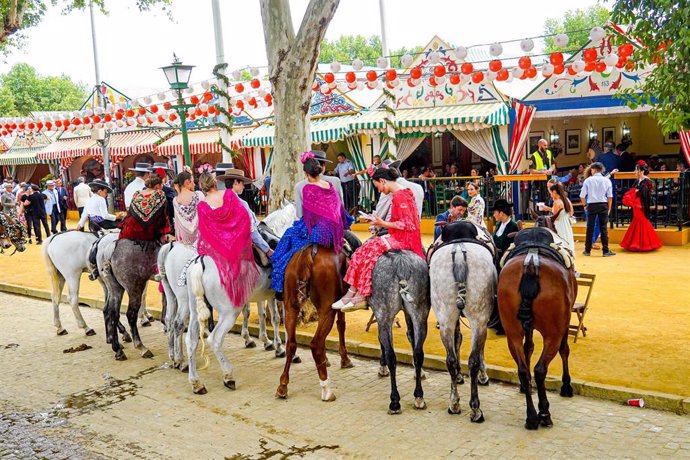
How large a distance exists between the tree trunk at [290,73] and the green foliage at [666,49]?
4.54 meters

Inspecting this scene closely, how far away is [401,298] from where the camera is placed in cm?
656

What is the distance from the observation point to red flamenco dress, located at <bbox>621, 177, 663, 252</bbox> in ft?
43.1

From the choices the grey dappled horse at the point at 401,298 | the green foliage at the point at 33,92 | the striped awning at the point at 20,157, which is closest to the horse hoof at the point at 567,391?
the grey dappled horse at the point at 401,298

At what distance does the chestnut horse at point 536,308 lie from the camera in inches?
228

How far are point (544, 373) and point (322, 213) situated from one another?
2.64 metres

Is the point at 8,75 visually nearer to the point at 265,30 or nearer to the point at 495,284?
the point at 265,30

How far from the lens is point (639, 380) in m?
6.54

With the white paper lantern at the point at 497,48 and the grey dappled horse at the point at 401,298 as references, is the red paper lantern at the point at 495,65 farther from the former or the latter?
the grey dappled horse at the point at 401,298

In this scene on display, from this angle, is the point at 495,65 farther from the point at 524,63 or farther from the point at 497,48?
the point at 524,63

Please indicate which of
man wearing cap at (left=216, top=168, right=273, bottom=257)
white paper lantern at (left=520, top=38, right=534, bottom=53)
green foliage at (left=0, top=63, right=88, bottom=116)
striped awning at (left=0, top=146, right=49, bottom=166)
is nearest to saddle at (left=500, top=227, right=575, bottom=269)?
man wearing cap at (left=216, top=168, right=273, bottom=257)

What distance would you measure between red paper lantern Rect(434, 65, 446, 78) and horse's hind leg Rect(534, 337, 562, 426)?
11428 mm

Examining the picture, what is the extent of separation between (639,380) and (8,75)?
2619 inches

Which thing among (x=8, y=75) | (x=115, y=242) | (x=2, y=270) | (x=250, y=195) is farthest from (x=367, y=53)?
(x=115, y=242)

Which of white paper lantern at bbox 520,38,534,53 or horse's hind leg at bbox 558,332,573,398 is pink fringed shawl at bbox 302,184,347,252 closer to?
horse's hind leg at bbox 558,332,573,398
